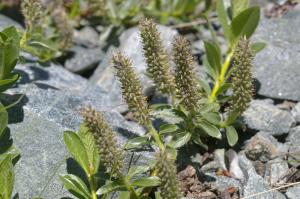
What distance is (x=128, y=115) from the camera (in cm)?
433

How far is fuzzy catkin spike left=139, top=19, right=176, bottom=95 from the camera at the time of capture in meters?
3.39

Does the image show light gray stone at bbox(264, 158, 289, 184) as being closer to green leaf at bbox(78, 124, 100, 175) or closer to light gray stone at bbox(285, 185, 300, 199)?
light gray stone at bbox(285, 185, 300, 199)

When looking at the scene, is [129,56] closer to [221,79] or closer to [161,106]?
[221,79]

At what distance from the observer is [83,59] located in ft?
17.4

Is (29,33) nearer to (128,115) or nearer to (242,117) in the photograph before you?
(128,115)

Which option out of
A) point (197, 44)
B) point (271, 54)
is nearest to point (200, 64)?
point (197, 44)

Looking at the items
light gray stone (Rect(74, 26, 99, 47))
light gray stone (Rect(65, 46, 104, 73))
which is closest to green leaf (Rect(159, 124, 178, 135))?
light gray stone (Rect(65, 46, 104, 73))

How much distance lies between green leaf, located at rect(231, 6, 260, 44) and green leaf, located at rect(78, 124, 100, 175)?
148 cm

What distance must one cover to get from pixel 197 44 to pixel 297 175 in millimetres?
1996

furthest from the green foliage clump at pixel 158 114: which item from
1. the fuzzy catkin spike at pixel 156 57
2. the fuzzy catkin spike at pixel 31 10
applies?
the fuzzy catkin spike at pixel 31 10

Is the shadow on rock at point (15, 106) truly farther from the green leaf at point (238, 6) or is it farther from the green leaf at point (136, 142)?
the green leaf at point (238, 6)

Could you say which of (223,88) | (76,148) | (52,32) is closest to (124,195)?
(76,148)

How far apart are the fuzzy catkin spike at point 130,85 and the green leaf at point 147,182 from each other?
0.36 metres

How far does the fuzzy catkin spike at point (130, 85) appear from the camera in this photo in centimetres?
325
